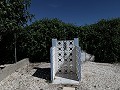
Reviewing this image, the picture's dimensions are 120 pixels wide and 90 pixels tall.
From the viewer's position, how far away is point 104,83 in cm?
799

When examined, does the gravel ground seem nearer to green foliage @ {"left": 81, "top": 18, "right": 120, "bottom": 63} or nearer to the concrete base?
the concrete base

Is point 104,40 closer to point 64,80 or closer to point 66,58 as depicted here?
point 66,58

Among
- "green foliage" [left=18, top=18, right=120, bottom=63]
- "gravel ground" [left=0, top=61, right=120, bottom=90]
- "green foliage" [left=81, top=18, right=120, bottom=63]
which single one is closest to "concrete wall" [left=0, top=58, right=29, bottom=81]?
"gravel ground" [left=0, top=61, right=120, bottom=90]

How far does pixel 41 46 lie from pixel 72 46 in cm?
337

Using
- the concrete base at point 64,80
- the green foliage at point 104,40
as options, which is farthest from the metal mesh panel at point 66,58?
the green foliage at point 104,40

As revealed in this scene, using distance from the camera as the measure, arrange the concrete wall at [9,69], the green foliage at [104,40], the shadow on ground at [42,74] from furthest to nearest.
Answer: the green foliage at [104,40]
the shadow on ground at [42,74]
the concrete wall at [9,69]

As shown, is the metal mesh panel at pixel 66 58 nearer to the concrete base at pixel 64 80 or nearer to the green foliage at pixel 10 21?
the concrete base at pixel 64 80

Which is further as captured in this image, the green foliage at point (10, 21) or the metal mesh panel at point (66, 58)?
the metal mesh panel at point (66, 58)

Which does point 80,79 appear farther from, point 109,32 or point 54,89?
point 109,32

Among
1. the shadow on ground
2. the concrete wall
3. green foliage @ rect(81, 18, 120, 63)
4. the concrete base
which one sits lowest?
the concrete base

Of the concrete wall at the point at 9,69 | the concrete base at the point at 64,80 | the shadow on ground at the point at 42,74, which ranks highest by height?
the concrete wall at the point at 9,69

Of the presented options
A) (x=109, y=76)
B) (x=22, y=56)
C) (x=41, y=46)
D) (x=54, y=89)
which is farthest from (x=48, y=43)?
(x=54, y=89)

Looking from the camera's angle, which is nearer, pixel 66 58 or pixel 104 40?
pixel 66 58

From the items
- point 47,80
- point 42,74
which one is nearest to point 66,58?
point 42,74
